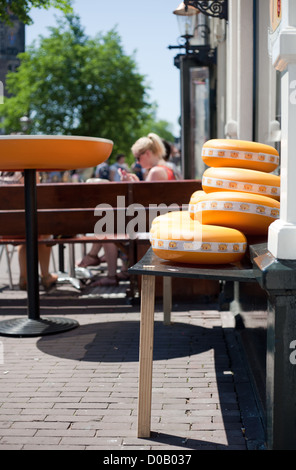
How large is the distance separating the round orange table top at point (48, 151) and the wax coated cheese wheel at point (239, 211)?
4.91 ft

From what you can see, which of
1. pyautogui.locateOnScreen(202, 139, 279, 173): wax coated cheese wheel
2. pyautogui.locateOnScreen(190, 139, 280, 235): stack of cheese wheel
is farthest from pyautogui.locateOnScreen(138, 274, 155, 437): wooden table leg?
pyautogui.locateOnScreen(202, 139, 279, 173): wax coated cheese wheel

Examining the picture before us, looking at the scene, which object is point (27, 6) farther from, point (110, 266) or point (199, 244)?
point (199, 244)

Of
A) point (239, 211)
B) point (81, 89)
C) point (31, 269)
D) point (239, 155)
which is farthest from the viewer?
point (81, 89)

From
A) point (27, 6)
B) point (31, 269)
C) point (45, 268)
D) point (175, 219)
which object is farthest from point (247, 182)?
point (27, 6)

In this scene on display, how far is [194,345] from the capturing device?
445 cm

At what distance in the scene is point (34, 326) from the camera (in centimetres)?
488

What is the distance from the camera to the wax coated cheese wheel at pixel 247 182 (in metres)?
3.41

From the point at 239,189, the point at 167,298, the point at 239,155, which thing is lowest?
the point at 167,298

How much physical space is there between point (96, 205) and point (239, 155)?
2.65 meters

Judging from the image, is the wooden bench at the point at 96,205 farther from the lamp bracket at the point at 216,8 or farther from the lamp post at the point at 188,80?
the lamp post at the point at 188,80

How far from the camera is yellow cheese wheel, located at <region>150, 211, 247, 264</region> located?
9.90 feet

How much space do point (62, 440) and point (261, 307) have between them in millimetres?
1252

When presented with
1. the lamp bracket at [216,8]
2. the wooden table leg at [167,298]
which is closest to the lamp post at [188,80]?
the lamp bracket at [216,8]

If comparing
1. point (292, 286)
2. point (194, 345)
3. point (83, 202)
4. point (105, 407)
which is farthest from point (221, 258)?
point (83, 202)
